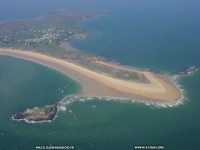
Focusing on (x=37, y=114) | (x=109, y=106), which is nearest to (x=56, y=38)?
(x=109, y=106)

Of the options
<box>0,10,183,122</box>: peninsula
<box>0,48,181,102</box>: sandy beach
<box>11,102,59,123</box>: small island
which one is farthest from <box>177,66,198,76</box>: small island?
Answer: <box>11,102,59,123</box>: small island

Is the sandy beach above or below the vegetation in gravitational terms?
below

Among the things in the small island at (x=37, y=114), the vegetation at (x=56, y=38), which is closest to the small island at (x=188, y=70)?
the vegetation at (x=56, y=38)

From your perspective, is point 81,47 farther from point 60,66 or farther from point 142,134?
point 142,134

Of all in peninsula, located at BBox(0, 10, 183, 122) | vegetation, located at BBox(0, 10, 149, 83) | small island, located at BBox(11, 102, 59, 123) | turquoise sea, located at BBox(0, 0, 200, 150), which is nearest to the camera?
turquoise sea, located at BBox(0, 0, 200, 150)

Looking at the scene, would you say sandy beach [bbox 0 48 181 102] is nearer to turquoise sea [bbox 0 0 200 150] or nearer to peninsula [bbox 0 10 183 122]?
peninsula [bbox 0 10 183 122]

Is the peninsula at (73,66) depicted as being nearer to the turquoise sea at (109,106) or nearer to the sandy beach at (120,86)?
the sandy beach at (120,86)
